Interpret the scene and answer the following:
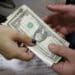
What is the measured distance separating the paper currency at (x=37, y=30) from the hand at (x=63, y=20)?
0.26ft

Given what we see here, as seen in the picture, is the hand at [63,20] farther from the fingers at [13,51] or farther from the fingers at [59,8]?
the fingers at [13,51]

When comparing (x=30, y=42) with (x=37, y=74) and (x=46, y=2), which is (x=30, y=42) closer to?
(x=37, y=74)

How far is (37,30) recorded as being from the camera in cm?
81

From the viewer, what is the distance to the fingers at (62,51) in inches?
27.9

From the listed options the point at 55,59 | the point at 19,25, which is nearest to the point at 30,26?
the point at 19,25

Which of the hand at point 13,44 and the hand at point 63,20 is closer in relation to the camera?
the hand at point 13,44

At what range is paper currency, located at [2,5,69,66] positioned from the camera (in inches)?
30.0

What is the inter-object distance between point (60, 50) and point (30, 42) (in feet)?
0.29

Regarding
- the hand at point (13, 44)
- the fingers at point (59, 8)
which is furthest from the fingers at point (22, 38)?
the fingers at point (59, 8)

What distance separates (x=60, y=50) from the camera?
72 centimetres

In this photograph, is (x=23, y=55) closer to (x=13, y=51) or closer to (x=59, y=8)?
(x=13, y=51)

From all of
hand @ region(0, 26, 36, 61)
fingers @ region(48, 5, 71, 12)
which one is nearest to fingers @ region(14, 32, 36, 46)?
hand @ region(0, 26, 36, 61)

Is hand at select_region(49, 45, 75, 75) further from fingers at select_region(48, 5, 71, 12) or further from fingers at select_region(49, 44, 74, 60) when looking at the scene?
fingers at select_region(48, 5, 71, 12)

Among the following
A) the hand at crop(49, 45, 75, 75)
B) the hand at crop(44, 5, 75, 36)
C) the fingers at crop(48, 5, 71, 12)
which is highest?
the fingers at crop(48, 5, 71, 12)
